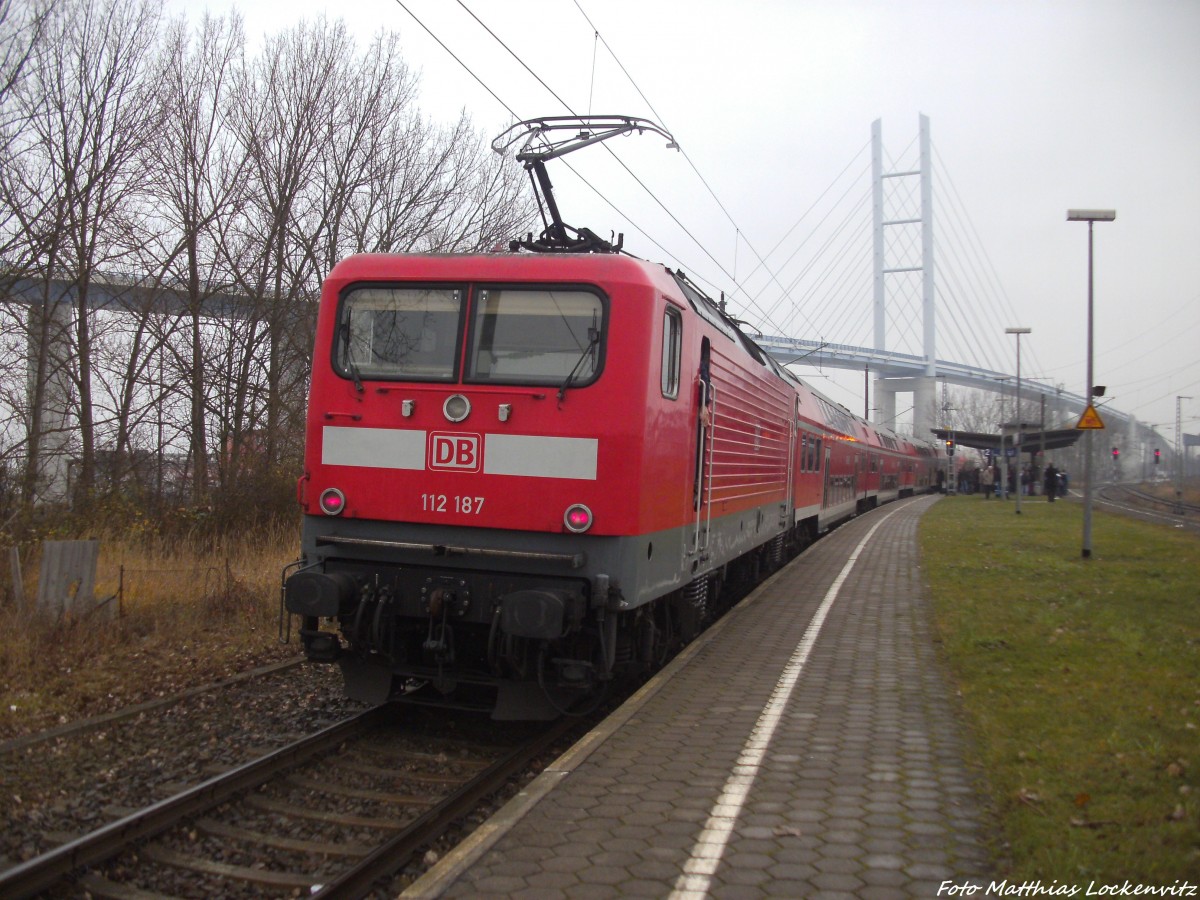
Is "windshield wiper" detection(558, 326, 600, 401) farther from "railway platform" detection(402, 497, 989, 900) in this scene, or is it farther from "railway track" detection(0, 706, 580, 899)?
"railway track" detection(0, 706, 580, 899)

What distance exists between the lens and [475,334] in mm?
6605

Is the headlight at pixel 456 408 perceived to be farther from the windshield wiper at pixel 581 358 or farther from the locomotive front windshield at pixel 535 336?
the windshield wiper at pixel 581 358

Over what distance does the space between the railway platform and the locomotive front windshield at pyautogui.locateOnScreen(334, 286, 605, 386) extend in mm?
2338

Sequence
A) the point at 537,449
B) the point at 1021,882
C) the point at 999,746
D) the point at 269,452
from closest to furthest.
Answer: the point at 1021,882
the point at 999,746
the point at 537,449
the point at 269,452

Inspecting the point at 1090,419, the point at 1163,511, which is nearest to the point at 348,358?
the point at 1090,419

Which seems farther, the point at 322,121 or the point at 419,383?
the point at 322,121

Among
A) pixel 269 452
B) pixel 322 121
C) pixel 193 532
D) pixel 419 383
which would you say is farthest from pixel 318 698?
pixel 322 121

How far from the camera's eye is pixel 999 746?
18.9 feet

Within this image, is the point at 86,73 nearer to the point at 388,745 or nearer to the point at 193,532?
the point at 193,532

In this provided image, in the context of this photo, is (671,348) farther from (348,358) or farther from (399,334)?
(348,358)

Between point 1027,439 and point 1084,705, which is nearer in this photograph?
point 1084,705

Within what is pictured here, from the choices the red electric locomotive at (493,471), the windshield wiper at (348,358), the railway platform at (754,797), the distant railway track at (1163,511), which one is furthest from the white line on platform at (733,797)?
the distant railway track at (1163,511)

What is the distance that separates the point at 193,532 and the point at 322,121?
323 inches

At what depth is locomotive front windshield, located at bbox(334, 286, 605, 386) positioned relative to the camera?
6.46m
